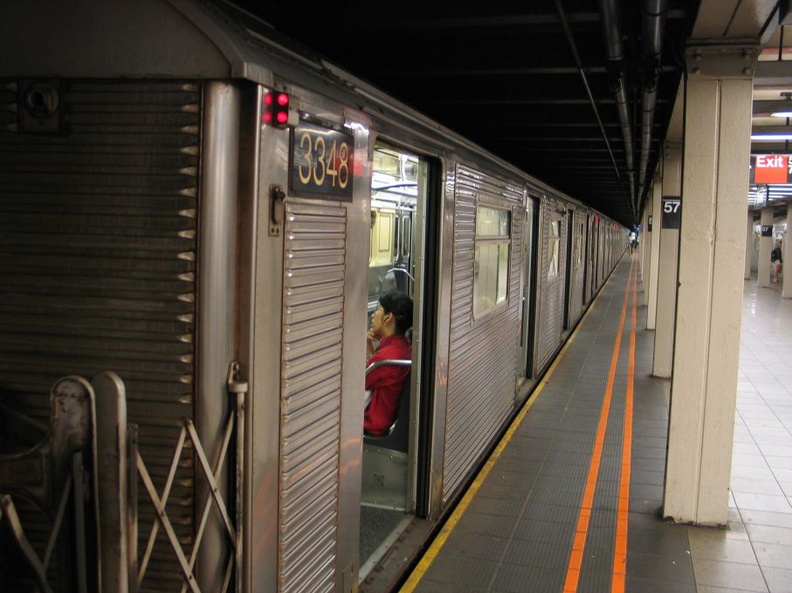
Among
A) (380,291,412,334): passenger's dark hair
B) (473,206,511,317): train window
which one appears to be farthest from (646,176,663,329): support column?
(380,291,412,334): passenger's dark hair

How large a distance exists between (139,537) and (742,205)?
4260 millimetres

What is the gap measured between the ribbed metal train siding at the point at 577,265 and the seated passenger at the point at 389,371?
8.64 m

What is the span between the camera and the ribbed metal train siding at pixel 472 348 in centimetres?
485

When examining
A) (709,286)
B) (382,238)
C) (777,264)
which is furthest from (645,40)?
(777,264)

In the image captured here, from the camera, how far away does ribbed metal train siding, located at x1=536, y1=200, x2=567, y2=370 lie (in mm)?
9391

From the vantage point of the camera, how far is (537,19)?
13.2 feet

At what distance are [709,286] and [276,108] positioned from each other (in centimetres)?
374

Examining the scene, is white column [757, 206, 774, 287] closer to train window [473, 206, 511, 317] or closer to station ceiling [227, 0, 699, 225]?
station ceiling [227, 0, 699, 225]

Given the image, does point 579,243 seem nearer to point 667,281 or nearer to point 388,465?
point 667,281

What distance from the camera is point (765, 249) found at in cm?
2914

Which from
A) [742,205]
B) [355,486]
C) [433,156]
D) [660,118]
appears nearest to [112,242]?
[355,486]

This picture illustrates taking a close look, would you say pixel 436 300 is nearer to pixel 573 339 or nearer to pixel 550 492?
pixel 550 492

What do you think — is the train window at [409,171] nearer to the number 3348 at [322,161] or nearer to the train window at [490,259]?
the train window at [490,259]

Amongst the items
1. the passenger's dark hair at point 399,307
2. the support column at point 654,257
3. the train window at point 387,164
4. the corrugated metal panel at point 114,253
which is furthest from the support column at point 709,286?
the support column at point 654,257
